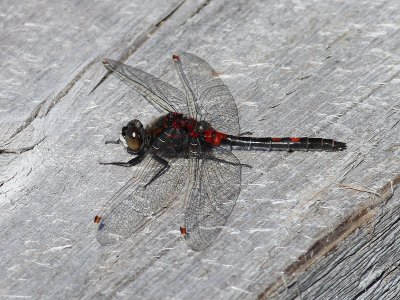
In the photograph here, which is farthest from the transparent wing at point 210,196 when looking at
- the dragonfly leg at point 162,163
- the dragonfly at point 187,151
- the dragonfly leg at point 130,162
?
the dragonfly leg at point 130,162

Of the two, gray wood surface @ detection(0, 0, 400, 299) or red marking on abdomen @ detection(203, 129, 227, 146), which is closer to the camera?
gray wood surface @ detection(0, 0, 400, 299)

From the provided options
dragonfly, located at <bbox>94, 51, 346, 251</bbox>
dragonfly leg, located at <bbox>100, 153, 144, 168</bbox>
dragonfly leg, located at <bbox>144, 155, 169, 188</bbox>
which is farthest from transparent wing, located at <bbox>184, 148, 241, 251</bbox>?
dragonfly leg, located at <bbox>100, 153, 144, 168</bbox>

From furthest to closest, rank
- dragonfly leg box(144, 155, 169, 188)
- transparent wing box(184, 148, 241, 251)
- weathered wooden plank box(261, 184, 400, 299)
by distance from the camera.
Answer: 1. dragonfly leg box(144, 155, 169, 188)
2. transparent wing box(184, 148, 241, 251)
3. weathered wooden plank box(261, 184, 400, 299)

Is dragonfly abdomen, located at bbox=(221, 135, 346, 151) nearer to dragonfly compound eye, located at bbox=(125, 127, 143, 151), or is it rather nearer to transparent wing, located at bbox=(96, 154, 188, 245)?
transparent wing, located at bbox=(96, 154, 188, 245)

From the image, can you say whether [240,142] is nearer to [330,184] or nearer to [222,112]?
[222,112]

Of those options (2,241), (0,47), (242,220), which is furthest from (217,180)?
(0,47)
